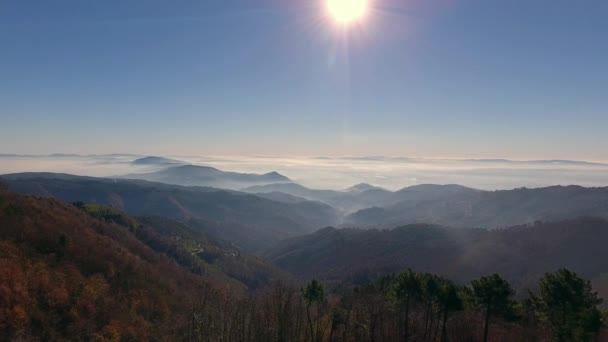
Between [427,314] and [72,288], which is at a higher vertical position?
[427,314]

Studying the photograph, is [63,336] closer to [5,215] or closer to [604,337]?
[5,215]

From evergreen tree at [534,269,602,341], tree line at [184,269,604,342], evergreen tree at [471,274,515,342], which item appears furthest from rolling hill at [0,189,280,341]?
evergreen tree at [534,269,602,341]

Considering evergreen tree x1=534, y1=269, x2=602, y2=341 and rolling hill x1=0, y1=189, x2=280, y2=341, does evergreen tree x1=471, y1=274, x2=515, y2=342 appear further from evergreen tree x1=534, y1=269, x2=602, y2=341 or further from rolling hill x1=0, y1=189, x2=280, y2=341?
rolling hill x1=0, y1=189, x2=280, y2=341

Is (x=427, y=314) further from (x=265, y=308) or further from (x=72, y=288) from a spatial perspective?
(x=72, y=288)

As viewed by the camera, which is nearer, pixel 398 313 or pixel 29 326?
pixel 29 326

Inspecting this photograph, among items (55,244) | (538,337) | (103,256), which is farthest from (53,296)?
(538,337)

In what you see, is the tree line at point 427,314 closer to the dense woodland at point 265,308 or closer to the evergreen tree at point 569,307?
the evergreen tree at point 569,307

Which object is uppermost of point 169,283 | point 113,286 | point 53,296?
point 53,296

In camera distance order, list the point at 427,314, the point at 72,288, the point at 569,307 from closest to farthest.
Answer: the point at 569,307
the point at 427,314
the point at 72,288

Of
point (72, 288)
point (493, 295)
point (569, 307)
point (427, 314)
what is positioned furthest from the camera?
point (72, 288)

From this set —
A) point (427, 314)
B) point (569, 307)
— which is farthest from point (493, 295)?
point (427, 314)

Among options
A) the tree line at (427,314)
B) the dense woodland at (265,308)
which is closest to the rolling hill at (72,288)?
the dense woodland at (265,308)
